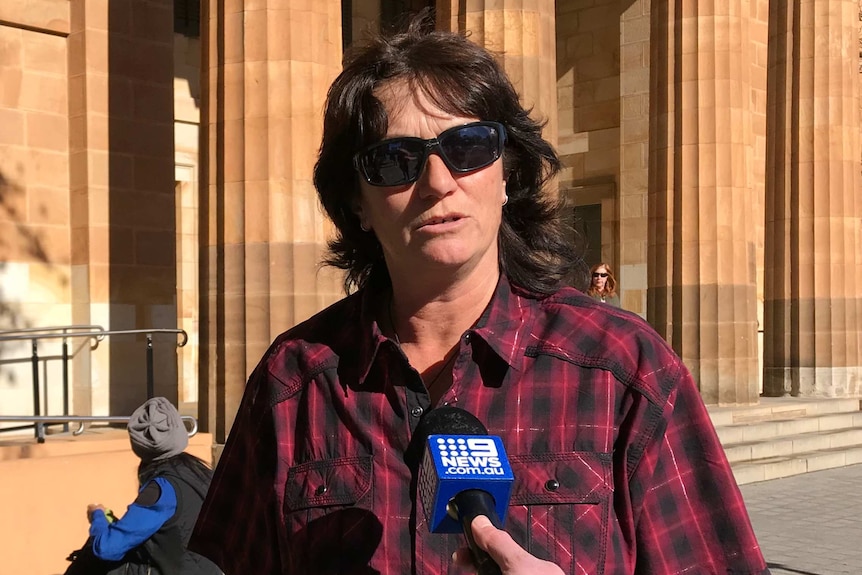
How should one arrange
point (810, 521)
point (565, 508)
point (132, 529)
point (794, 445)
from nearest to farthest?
point (565, 508) → point (132, 529) → point (810, 521) → point (794, 445)

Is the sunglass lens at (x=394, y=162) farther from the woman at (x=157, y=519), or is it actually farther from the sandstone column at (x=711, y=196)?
the sandstone column at (x=711, y=196)

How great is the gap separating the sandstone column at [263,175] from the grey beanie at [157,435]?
333 cm

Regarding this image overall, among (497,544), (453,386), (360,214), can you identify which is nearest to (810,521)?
(360,214)

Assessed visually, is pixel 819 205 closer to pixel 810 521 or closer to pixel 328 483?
pixel 810 521

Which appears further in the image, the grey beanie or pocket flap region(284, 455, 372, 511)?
the grey beanie

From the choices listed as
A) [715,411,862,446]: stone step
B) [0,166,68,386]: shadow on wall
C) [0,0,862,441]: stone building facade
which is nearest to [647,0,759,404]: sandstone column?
[0,0,862,441]: stone building facade

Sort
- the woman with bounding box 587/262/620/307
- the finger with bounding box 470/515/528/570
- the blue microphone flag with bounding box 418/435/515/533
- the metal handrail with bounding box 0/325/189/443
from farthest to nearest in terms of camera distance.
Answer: the woman with bounding box 587/262/620/307 → the metal handrail with bounding box 0/325/189/443 → the blue microphone flag with bounding box 418/435/515/533 → the finger with bounding box 470/515/528/570

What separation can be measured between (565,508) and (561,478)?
0.16 ft

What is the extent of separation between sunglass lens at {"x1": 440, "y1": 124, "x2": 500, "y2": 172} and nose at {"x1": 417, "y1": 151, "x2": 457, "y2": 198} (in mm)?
16

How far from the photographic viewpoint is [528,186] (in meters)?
2.23

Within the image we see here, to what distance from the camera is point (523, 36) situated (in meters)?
10.1

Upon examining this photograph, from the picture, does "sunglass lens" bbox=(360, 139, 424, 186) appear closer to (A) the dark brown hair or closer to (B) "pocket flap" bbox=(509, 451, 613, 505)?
(A) the dark brown hair

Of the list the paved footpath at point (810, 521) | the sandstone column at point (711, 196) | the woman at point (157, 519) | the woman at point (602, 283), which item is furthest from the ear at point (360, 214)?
the sandstone column at point (711, 196)

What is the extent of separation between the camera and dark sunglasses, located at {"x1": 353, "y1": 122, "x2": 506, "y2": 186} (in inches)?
75.0
